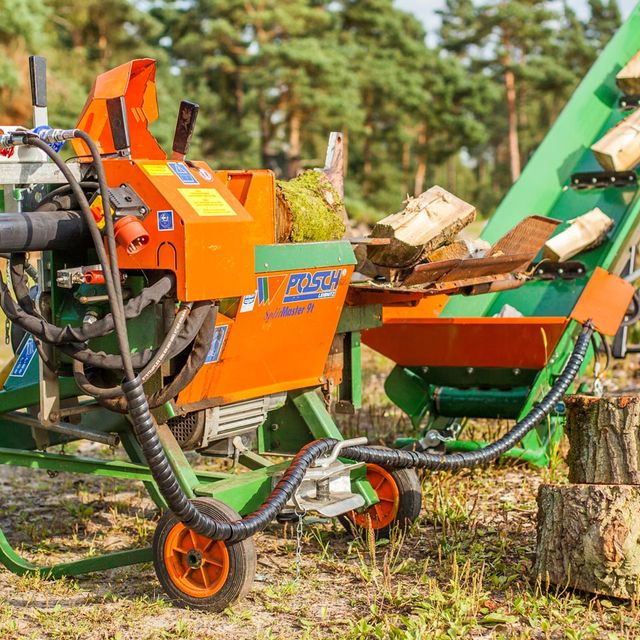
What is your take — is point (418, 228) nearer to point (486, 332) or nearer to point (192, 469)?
point (486, 332)

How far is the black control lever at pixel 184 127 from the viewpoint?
407 cm

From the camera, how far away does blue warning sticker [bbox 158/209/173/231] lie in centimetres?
383

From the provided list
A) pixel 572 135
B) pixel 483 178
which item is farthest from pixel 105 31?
pixel 483 178

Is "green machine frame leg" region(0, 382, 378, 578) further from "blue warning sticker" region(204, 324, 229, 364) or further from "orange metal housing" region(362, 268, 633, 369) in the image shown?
"orange metal housing" region(362, 268, 633, 369)

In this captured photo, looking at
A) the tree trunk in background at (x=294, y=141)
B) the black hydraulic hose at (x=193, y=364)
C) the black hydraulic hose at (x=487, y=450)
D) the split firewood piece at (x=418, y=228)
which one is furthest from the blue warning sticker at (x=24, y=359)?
the tree trunk in background at (x=294, y=141)

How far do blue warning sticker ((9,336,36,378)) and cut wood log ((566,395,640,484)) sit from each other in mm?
2441

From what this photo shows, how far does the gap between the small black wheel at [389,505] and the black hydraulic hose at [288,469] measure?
0.36m

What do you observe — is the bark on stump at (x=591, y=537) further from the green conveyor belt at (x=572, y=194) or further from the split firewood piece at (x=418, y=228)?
the green conveyor belt at (x=572, y=194)

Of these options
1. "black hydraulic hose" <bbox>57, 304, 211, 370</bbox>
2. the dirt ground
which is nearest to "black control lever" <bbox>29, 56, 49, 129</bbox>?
"black hydraulic hose" <bbox>57, 304, 211, 370</bbox>

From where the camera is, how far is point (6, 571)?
486 cm

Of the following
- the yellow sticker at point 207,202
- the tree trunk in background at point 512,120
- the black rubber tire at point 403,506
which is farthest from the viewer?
the tree trunk in background at point 512,120

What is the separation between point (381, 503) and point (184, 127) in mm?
2220

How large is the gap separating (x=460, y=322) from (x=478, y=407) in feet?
2.14

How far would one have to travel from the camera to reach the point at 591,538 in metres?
4.28
